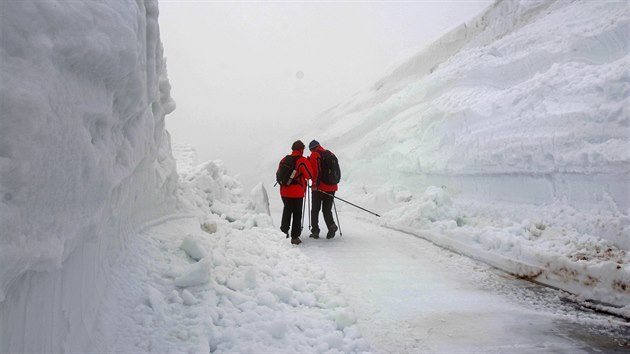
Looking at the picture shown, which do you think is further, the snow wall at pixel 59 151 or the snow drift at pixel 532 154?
the snow drift at pixel 532 154

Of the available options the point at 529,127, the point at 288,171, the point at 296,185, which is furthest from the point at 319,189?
the point at 529,127

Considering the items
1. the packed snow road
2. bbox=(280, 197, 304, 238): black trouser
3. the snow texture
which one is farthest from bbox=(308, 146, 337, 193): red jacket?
the packed snow road

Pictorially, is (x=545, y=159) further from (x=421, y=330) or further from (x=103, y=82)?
(x=103, y=82)

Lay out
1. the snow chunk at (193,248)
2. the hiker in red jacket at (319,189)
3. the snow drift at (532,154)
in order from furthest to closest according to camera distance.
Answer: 1. the hiker in red jacket at (319,189)
2. the snow drift at (532,154)
3. the snow chunk at (193,248)

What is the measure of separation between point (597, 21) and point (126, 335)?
12.4 metres

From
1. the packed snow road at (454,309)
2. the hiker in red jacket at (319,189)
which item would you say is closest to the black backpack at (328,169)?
the hiker in red jacket at (319,189)

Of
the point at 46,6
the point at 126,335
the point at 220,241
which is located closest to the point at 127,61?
the point at 46,6

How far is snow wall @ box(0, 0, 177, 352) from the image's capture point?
6.36 feet

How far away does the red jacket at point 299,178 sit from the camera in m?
8.73

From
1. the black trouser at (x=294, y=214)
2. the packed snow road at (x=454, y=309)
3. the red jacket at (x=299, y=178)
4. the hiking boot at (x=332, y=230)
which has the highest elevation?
the red jacket at (x=299, y=178)

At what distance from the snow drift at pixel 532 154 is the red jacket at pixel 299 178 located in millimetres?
2673

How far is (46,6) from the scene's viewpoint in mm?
2057

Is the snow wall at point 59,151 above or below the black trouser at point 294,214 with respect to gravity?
above

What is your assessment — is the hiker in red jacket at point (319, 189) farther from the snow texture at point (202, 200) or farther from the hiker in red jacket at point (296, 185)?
the snow texture at point (202, 200)
